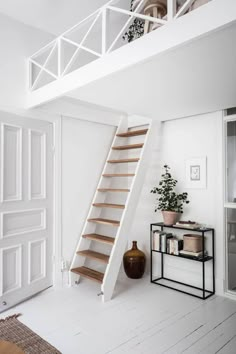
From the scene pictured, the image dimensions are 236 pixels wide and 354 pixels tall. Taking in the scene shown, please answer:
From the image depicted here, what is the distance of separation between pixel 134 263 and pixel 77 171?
147 cm

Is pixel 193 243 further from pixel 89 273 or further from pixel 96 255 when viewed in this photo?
pixel 89 273

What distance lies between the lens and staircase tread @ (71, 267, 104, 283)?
317 cm

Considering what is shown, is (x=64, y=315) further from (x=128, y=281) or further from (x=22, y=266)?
(x=128, y=281)

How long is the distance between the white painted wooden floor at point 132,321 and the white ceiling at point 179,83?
2205 mm

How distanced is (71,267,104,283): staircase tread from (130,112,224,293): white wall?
3.33 feet

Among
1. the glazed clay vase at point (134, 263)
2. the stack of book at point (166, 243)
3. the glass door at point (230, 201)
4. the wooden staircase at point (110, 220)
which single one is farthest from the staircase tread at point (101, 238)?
the glass door at point (230, 201)

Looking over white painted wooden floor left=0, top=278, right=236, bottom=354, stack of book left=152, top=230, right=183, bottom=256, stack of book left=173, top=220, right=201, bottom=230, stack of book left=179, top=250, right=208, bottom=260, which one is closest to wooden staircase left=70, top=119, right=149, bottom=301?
white painted wooden floor left=0, top=278, right=236, bottom=354

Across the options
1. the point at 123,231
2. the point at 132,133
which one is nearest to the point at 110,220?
the point at 123,231

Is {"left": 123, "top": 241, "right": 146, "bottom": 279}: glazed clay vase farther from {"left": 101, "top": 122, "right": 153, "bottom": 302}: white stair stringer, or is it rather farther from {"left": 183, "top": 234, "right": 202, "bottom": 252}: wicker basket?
{"left": 183, "top": 234, "right": 202, "bottom": 252}: wicker basket

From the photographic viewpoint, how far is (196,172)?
354 centimetres

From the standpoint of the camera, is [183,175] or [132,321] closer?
[132,321]

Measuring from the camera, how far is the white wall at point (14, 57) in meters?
2.90

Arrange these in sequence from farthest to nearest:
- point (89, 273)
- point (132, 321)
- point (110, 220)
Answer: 1. point (110, 220)
2. point (89, 273)
3. point (132, 321)

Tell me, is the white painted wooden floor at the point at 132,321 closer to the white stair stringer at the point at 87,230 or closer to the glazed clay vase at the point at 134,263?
the white stair stringer at the point at 87,230
